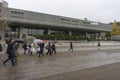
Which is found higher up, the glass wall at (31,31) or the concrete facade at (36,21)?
the concrete facade at (36,21)

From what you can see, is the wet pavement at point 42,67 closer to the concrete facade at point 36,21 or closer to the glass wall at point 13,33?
the concrete facade at point 36,21

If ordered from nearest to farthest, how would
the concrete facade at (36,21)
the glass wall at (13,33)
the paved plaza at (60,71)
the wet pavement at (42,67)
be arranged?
1. the paved plaza at (60,71)
2. the wet pavement at (42,67)
3. the concrete facade at (36,21)
4. the glass wall at (13,33)

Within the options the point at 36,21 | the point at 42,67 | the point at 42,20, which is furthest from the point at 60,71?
the point at 42,20

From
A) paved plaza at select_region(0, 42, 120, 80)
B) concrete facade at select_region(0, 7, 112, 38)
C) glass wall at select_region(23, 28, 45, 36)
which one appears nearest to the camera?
paved plaza at select_region(0, 42, 120, 80)

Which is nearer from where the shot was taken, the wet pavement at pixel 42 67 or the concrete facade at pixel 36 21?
the wet pavement at pixel 42 67

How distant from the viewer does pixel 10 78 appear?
397 inches

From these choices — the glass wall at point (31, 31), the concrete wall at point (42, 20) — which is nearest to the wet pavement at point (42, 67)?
the concrete wall at point (42, 20)

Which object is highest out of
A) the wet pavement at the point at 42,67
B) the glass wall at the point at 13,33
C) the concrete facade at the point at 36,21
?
the concrete facade at the point at 36,21

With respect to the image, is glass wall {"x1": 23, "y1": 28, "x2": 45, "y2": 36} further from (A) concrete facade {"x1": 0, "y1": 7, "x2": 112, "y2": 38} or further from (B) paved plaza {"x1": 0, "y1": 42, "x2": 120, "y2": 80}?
(B) paved plaza {"x1": 0, "y1": 42, "x2": 120, "y2": 80}

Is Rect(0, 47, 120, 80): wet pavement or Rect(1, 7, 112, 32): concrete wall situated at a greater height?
Rect(1, 7, 112, 32): concrete wall

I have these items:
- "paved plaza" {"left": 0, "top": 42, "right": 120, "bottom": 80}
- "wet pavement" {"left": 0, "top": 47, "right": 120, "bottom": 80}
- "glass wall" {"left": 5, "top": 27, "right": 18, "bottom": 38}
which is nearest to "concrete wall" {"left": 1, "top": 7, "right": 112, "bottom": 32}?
"glass wall" {"left": 5, "top": 27, "right": 18, "bottom": 38}

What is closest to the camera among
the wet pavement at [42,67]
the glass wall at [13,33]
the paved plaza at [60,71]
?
the paved plaza at [60,71]

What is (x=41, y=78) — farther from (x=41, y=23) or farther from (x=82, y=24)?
(x=82, y=24)

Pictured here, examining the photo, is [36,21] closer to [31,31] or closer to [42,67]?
[31,31]
